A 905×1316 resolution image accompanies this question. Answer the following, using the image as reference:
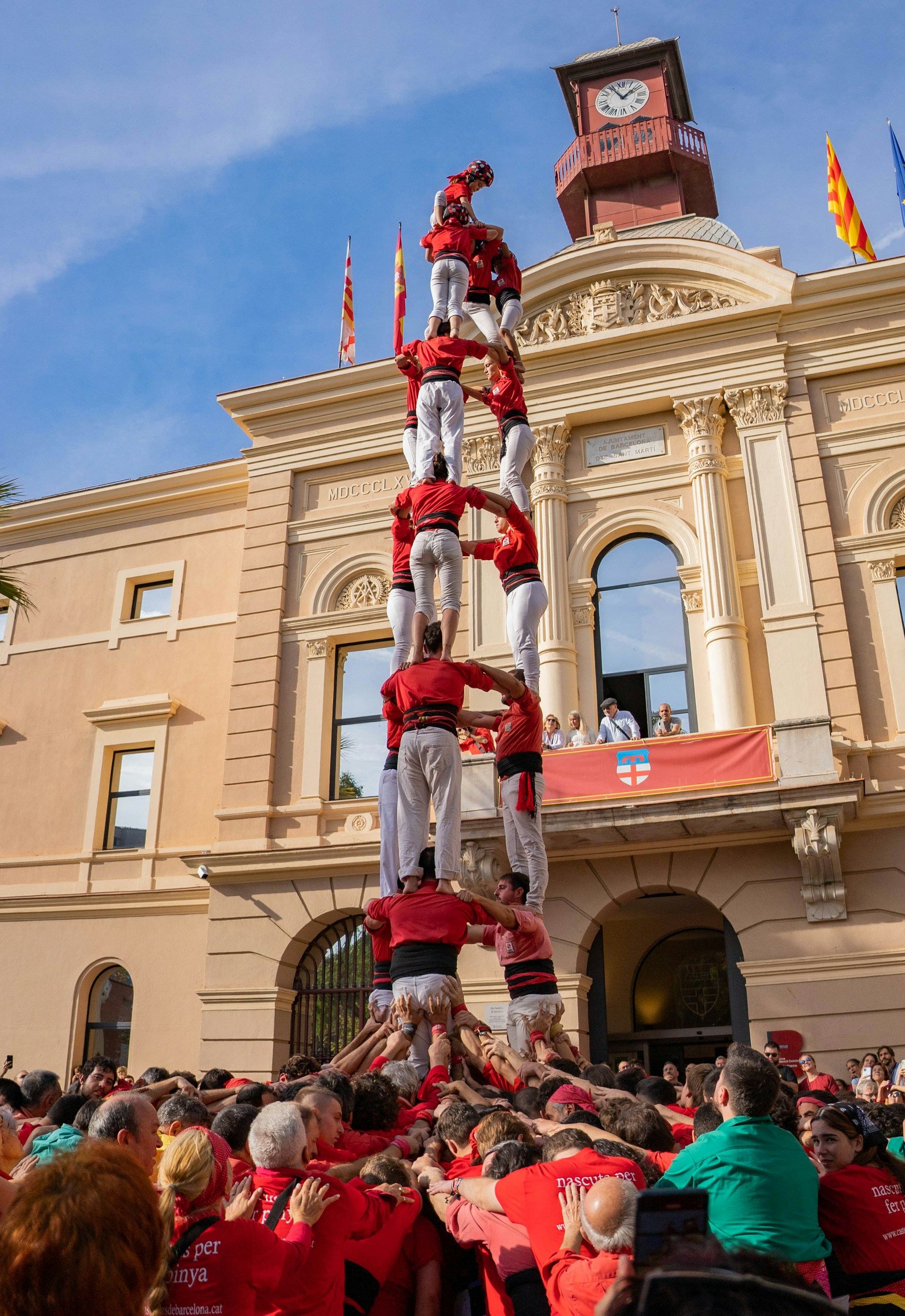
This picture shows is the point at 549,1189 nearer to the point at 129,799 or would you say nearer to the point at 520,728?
the point at 520,728

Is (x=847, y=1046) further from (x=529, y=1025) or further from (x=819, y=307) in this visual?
(x=819, y=307)

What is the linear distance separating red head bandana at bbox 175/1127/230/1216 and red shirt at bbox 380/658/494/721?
4981 millimetres

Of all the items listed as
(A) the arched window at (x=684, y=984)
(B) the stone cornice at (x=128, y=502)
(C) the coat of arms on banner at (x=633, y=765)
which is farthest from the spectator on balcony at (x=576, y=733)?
(B) the stone cornice at (x=128, y=502)

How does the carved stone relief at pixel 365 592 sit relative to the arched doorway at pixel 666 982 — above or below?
above

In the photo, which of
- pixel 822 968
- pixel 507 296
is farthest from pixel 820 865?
pixel 507 296

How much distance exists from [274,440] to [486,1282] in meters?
16.9

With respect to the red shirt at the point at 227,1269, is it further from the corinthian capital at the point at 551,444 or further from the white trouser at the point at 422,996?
the corinthian capital at the point at 551,444

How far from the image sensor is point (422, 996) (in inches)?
297

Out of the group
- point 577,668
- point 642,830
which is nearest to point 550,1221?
point 642,830

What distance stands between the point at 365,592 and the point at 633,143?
1254cm

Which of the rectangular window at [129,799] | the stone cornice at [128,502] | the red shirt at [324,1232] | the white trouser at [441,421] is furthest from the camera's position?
the stone cornice at [128,502]

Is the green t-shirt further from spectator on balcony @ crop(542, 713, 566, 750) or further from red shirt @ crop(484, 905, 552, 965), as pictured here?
spectator on balcony @ crop(542, 713, 566, 750)

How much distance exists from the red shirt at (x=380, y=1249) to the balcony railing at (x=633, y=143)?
76.6 ft

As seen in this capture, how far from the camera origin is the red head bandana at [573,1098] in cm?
496
